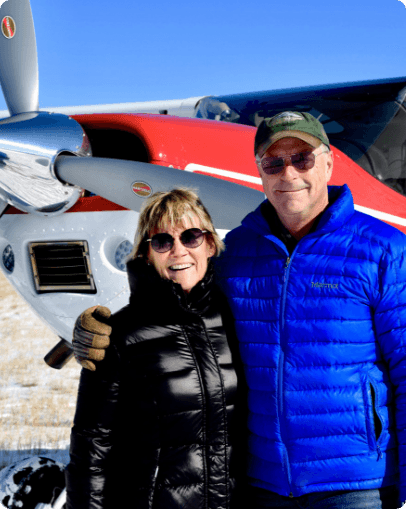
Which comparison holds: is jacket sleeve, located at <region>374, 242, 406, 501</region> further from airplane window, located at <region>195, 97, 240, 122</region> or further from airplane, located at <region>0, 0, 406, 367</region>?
airplane window, located at <region>195, 97, 240, 122</region>

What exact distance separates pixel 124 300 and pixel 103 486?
1.55 metres

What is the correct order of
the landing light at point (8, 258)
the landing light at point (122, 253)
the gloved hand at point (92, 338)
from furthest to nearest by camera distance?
1. the landing light at point (8, 258)
2. the landing light at point (122, 253)
3. the gloved hand at point (92, 338)

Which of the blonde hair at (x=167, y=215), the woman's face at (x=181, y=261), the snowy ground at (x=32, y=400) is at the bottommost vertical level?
the snowy ground at (x=32, y=400)

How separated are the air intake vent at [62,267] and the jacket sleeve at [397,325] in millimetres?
1974

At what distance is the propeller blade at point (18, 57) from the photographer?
9.73 ft

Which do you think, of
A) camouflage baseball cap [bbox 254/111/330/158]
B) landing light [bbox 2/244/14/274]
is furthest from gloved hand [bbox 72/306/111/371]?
landing light [bbox 2/244/14/274]

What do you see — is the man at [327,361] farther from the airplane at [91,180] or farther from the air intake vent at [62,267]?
the air intake vent at [62,267]

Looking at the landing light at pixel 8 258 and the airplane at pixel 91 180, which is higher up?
the airplane at pixel 91 180

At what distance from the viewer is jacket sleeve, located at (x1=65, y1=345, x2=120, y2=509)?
1.32 metres

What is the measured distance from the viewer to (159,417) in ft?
4.40

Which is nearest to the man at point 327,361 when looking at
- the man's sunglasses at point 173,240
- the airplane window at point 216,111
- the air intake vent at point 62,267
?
the man's sunglasses at point 173,240

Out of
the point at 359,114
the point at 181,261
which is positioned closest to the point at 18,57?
the point at 181,261

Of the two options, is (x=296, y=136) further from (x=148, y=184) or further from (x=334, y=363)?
(x=148, y=184)

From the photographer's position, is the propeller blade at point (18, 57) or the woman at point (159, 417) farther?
the propeller blade at point (18, 57)
